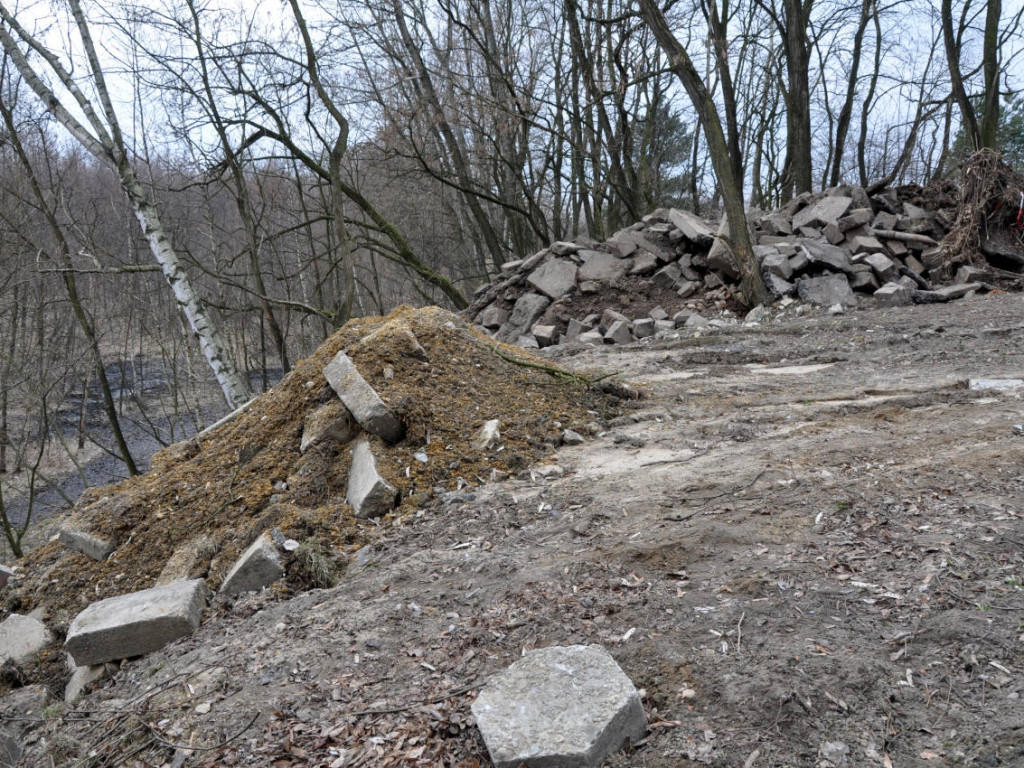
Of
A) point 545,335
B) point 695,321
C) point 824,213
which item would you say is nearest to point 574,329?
point 545,335

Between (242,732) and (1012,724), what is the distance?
233 centimetres

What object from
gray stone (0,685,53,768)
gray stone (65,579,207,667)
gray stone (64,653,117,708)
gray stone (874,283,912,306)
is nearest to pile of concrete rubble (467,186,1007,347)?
gray stone (874,283,912,306)

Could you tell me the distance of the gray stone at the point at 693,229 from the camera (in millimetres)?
11264

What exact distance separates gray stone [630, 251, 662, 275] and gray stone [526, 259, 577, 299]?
1.00 metres

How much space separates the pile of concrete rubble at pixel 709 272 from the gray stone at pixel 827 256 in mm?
15

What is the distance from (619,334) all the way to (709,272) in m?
2.41

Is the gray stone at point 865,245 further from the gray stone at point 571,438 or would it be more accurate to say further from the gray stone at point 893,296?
the gray stone at point 571,438

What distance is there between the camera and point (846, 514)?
326cm

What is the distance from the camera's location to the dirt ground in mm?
2113

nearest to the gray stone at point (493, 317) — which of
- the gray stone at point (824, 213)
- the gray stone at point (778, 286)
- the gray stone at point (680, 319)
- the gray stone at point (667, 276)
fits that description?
the gray stone at point (667, 276)

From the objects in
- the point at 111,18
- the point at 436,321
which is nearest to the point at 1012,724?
the point at 436,321

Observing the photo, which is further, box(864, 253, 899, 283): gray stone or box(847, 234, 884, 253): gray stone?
box(847, 234, 884, 253): gray stone

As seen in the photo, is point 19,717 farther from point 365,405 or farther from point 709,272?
point 709,272

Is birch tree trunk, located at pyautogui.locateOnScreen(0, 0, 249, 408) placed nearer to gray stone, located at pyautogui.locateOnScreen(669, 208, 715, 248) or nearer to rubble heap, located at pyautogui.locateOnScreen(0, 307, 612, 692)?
rubble heap, located at pyautogui.locateOnScreen(0, 307, 612, 692)
